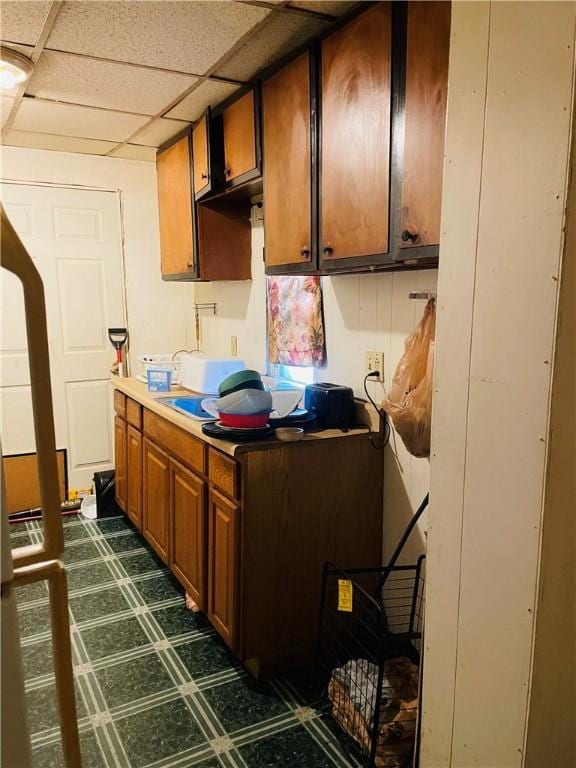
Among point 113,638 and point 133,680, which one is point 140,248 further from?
point 133,680

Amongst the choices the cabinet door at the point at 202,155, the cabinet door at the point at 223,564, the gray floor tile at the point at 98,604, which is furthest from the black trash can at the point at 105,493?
the cabinet door at the point at 202,155

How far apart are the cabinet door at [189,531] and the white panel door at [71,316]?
1459 millimetres

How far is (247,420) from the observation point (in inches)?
81.7

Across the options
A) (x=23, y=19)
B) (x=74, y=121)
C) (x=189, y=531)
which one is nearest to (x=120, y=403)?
(x=189, y=531)

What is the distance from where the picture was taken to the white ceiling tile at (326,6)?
1769 mm

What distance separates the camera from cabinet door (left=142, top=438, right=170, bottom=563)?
2.74 meters

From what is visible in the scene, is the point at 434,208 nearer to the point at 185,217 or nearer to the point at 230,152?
the point at 230,152

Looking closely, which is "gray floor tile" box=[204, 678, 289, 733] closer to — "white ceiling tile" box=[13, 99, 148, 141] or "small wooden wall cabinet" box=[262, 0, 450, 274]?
"small wooden wall cabinet" box=[262, 0, 450, 274]

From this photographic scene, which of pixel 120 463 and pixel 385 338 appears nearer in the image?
pixel 385 338

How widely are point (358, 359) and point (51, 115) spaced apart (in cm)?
201

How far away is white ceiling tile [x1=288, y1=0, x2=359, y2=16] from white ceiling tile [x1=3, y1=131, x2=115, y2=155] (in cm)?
197

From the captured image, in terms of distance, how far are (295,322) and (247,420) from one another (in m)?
0.79

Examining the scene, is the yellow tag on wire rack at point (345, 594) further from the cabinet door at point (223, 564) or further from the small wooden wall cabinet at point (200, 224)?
the small wooden wall cabinet at point (200, 224)

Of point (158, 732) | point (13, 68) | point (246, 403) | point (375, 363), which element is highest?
point (13, 68)
